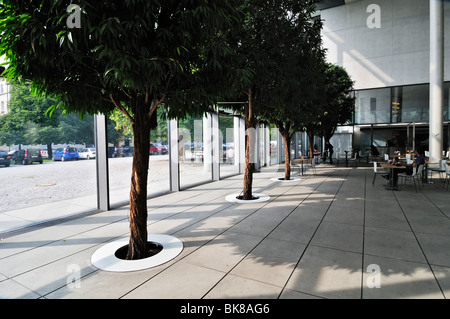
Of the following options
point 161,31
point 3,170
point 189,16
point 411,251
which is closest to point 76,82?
point 161,31

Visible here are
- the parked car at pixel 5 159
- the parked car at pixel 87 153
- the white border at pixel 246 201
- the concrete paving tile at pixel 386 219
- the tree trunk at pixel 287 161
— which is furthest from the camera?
the tree trunk at pixel 287 161

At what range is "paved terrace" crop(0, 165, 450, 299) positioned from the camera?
284cm

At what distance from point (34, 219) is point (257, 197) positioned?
5.51 metres

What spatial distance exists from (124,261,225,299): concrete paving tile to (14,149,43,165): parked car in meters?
4.49

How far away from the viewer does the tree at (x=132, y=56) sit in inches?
95.3

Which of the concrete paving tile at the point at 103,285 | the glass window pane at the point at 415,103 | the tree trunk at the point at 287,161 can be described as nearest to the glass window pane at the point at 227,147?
the tree trunk at the point at 287,161

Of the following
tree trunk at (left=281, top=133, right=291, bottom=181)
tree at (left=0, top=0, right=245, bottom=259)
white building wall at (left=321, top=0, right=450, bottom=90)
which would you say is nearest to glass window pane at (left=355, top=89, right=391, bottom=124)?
white building wall at (left=321, top=0, right=450, bottom=90)

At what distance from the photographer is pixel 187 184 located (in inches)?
385

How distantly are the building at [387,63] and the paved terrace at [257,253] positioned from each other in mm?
17110

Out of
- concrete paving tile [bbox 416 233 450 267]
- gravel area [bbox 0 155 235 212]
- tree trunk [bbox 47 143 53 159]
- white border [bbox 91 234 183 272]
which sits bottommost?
concrete paving tile [bbox 416 233 450 267]

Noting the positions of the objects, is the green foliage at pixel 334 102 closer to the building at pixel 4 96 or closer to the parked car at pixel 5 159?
the building at pixel 4 96

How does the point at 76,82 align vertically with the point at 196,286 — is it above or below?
above

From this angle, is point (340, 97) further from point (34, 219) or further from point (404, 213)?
point (34, 219)

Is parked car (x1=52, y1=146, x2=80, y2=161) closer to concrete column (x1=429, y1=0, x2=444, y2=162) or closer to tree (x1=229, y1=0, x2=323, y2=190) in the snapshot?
tree (x1=229, y1=0, x2=323, y2=190)
